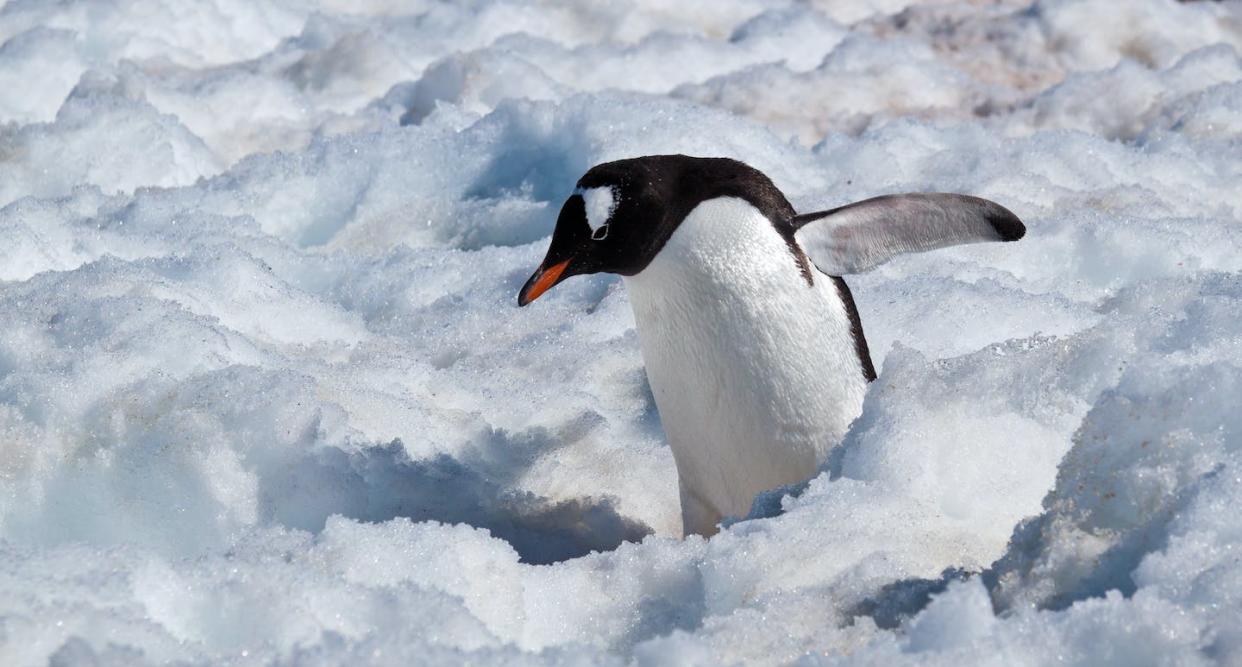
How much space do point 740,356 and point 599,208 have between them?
33 centimetres

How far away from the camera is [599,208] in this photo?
244cm

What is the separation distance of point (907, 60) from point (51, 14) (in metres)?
2.98

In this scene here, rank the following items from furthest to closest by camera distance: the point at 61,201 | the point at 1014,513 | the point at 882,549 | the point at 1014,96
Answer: the point at 1014,96
the point at 61,201
the point at 1014,513
the point at 882,549

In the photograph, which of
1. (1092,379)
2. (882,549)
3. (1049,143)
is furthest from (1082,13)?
(882,549)

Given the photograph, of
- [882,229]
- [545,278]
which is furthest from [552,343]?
[882,229]

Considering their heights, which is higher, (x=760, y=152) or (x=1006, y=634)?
(x=1006, y=634)

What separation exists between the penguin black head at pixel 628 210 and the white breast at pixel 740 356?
29mm

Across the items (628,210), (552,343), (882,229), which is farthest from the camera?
(552,343)

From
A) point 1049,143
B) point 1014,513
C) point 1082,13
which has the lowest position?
point 1082,13

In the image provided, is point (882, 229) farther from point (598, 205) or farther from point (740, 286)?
point (598, 205)

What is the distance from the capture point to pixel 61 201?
A: 12.7ft

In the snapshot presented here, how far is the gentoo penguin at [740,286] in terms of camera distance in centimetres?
246

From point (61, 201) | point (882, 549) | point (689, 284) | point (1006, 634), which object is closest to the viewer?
point (1006, 634)

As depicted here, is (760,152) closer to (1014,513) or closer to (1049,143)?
(1049,143)
